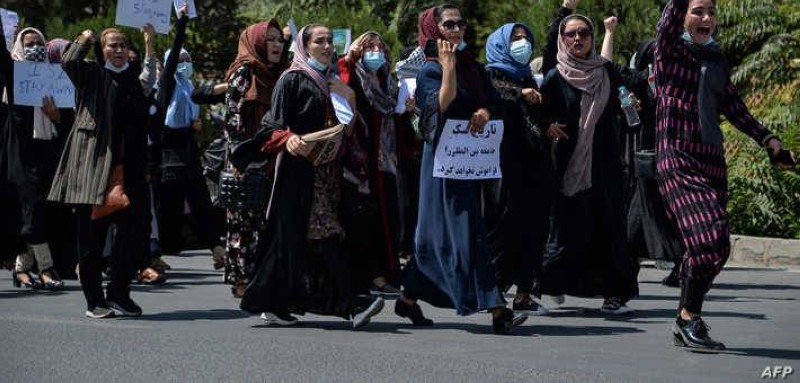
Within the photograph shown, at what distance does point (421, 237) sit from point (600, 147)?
5.19 ft

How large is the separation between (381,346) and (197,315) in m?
2.03

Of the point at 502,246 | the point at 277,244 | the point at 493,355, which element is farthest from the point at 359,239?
the point at 493,355

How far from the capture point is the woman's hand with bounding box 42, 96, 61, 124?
12.2 meters

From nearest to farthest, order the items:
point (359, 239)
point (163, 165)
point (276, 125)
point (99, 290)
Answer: point (276, 125) < point (99, 290) < point (359, 239) < point (163, 165)

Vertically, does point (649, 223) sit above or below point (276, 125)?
below

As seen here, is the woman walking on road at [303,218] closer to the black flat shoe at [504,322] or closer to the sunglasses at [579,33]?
the black flat shoe at [504,322]

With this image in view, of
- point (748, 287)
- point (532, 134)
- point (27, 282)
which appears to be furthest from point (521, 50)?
point (27, 282)

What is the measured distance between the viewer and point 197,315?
35.4 feet

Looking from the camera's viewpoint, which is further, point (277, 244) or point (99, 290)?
point (99, 290)

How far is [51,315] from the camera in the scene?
10.6m

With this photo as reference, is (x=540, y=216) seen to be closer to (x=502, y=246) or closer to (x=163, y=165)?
(x=502, y=246)

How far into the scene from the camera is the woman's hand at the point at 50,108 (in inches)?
480

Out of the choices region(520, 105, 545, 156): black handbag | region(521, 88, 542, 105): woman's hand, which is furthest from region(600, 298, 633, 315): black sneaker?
region(521, 88, 542, 105): woman's hand

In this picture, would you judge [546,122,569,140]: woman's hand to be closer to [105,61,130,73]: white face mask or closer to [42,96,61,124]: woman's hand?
[105,61,130,73]: white face mask
